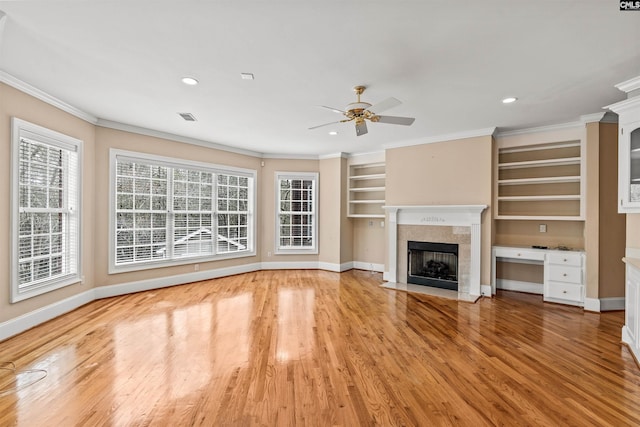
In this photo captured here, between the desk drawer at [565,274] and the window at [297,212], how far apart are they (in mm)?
4612

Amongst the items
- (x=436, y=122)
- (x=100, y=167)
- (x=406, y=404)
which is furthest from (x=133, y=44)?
(x=436, y=122)

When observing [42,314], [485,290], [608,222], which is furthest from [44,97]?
[608,222]

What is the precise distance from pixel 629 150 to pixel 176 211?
6.64 metres

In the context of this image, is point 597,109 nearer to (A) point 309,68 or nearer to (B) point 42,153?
(A) point 309,68

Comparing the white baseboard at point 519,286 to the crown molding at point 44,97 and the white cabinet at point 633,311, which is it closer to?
the white cabinet at point 633,311

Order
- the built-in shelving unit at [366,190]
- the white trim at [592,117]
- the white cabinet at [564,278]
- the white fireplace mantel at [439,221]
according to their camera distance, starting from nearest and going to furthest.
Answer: the white trim at [592,117] < the white cabinet at [564,278] < the white fireplace mantel at [439,221] < the built-in shelving unit at [366,190]

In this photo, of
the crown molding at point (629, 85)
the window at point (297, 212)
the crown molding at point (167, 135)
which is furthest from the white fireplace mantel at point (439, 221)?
the crown molding at point (167, 135)

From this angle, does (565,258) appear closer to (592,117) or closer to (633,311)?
(633,311)

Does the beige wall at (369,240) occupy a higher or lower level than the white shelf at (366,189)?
lower

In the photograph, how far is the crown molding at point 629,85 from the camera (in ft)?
9.99

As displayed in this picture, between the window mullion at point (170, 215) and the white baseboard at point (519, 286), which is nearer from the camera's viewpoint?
the white baseboard at point (519, 286)

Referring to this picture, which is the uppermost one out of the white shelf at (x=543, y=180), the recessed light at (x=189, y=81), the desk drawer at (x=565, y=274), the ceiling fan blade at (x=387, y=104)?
the recessed light at (x=189, y=81)

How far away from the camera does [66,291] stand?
4148 mm

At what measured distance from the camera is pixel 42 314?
12.2 feet
